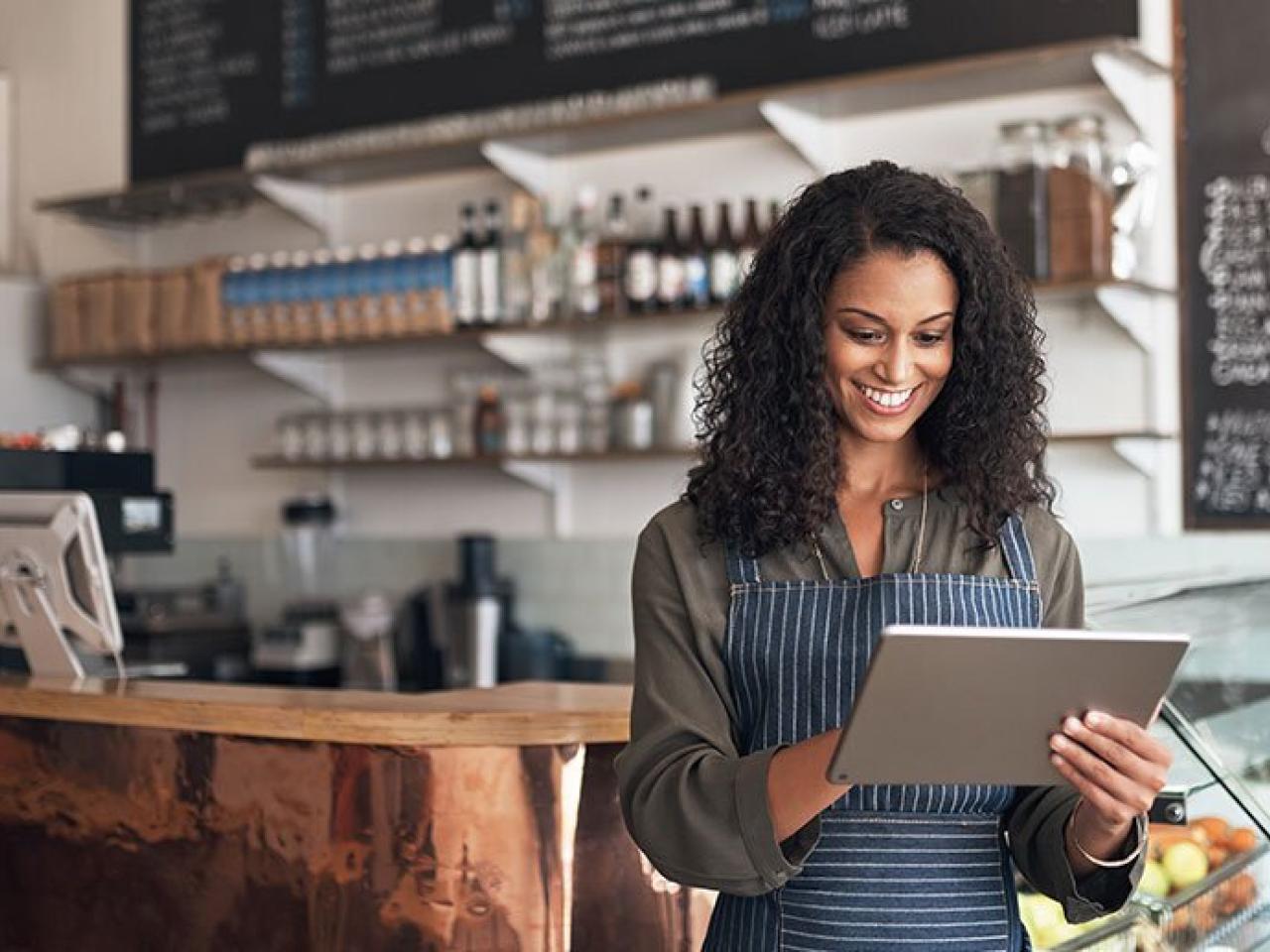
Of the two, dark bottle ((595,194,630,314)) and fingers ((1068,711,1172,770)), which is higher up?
dark bottle ((595,194,630,314))

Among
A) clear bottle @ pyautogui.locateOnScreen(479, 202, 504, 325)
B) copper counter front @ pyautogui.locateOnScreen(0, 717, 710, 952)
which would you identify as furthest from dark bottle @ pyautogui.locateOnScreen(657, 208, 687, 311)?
copper counter front @ pyautogui.locateOnScreen(0, 717, 710, 952)

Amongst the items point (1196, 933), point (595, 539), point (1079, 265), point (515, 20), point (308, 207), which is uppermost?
point (515, 20)

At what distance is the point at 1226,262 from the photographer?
12.0 ft

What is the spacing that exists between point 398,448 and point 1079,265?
1.96 m

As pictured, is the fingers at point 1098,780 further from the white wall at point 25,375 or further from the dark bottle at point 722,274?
the white wall at point 25,375

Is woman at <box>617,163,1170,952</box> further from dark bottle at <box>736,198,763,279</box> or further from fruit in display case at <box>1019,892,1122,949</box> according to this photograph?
dark bottle at <box>736,198,763,279</box>

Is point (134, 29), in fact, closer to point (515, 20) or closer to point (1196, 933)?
point (515, 20)

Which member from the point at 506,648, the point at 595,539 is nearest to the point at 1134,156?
the point at 595,539

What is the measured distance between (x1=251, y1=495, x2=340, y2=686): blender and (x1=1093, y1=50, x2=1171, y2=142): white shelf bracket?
2.49m

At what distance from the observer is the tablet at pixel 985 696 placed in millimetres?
1304

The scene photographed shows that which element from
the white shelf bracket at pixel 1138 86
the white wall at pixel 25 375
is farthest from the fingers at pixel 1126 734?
the white wall at pixel 25 375

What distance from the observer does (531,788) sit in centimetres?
246

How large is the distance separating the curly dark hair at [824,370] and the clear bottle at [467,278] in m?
2.96

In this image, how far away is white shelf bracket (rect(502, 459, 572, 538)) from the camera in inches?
182
